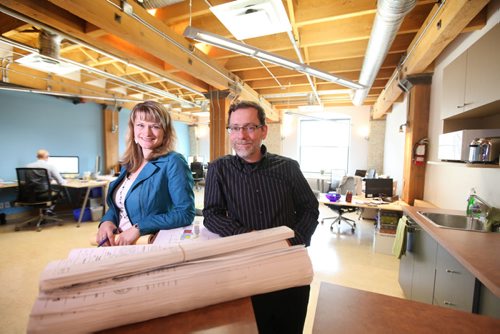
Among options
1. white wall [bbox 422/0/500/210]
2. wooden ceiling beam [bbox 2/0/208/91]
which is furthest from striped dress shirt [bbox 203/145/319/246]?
wooden ceiling beam [bbox 2/0/208/91]

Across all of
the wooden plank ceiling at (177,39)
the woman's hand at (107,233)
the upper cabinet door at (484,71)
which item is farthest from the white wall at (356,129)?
the woman's hand at (107,233)

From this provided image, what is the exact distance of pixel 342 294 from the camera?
91 centimetres

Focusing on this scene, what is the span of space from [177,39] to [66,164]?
15.3 ft

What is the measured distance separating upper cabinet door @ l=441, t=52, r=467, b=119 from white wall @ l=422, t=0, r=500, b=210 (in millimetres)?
164

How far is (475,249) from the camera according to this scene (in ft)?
5.00

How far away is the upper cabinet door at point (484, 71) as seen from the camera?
1623 mm

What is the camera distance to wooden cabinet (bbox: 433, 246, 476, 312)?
56.0 inches

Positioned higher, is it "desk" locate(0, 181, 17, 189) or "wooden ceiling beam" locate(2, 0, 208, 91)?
"wooden ceiling beam" locate(2, 0, 208, 91)

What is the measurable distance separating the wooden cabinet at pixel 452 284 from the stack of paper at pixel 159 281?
62.4 inches

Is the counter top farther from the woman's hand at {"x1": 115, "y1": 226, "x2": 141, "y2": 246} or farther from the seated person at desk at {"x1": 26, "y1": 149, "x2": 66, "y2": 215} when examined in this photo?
the seated person at desk at {"x1": 26, "y1": 149, "x2": 66, "y2": 215}

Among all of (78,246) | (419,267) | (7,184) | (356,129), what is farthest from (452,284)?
(356,129)

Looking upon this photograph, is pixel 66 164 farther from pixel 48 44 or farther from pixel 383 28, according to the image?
pixel 383 28

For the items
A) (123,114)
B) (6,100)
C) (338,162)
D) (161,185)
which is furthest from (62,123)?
(338,162)

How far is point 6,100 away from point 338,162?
30.1 ft
